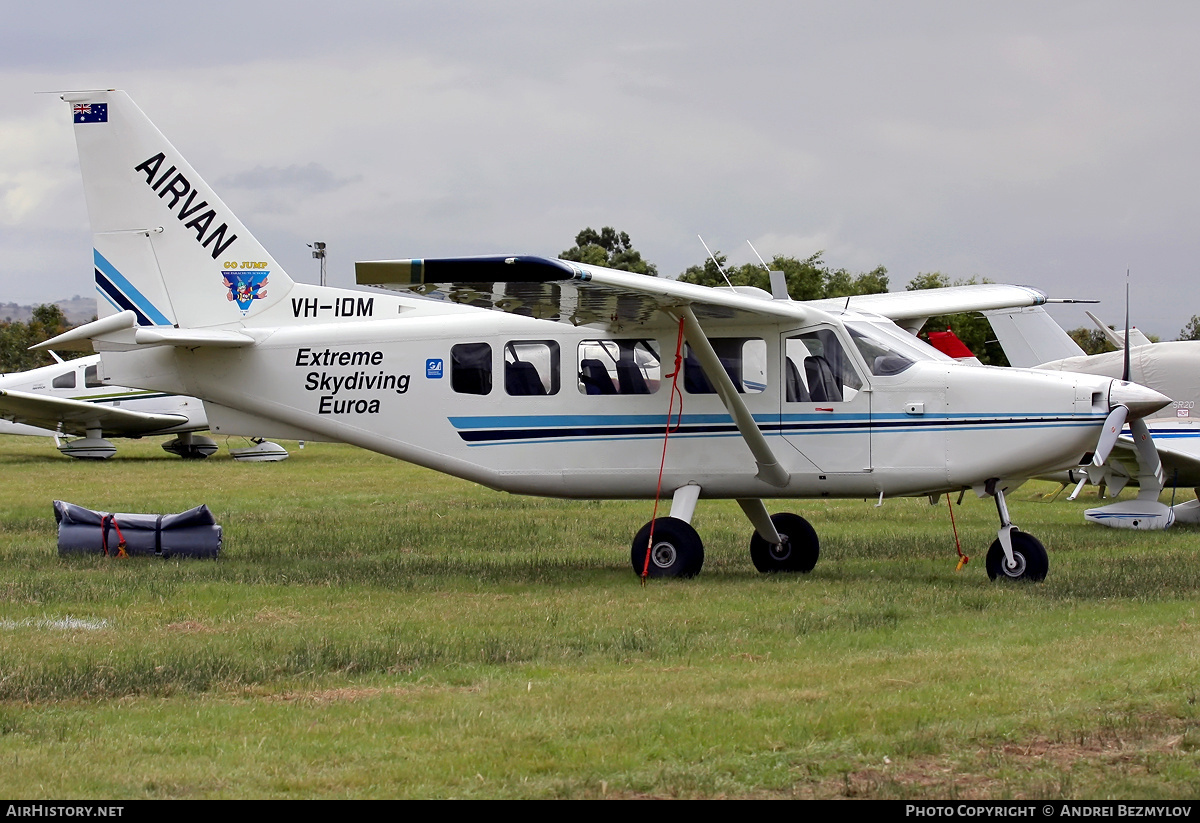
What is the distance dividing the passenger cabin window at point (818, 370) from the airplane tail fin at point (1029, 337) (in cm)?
1232

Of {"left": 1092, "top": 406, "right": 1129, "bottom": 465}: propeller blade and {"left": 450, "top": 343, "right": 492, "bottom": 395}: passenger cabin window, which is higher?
{"left": 450, "top": 343, "right": 492, "bottom": 395}: passenger cabin window

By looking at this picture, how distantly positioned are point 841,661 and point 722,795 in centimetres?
286

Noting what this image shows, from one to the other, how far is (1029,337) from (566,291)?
1479cm

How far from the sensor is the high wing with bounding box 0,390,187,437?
30734mm

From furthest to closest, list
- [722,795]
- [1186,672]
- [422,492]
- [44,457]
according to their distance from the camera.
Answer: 1. [44,457]
2. [422,492]
3. [1186,672]
4. [722,795]

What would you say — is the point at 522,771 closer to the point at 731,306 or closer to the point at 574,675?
the point at 574,675

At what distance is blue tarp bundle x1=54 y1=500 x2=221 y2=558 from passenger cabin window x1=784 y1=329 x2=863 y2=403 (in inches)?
238

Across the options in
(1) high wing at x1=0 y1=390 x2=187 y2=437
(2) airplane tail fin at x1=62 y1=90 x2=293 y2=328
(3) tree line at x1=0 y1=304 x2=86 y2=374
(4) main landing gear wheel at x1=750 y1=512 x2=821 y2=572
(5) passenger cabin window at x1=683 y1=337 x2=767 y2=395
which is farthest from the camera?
(3) tree line at x1=0 y1=304 x2=86 y2=374

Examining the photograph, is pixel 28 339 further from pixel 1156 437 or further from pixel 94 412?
pixel 1156 437

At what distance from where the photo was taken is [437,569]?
1246 centimetres

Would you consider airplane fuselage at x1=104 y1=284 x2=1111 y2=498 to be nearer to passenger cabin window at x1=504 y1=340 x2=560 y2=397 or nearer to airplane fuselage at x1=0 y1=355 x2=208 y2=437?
passenger cabin window at x1=504 y1=340 x2=560 y2=397

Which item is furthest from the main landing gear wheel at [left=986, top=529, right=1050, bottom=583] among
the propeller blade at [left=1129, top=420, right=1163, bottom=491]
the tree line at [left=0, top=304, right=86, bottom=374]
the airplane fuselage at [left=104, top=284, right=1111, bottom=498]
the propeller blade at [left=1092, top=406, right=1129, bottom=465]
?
the tree line at [left=0, top=304, right=86, bottom=374]

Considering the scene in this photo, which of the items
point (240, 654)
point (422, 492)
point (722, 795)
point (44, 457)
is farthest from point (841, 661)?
point (44, 457)

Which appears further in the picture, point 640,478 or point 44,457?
point 44,457
